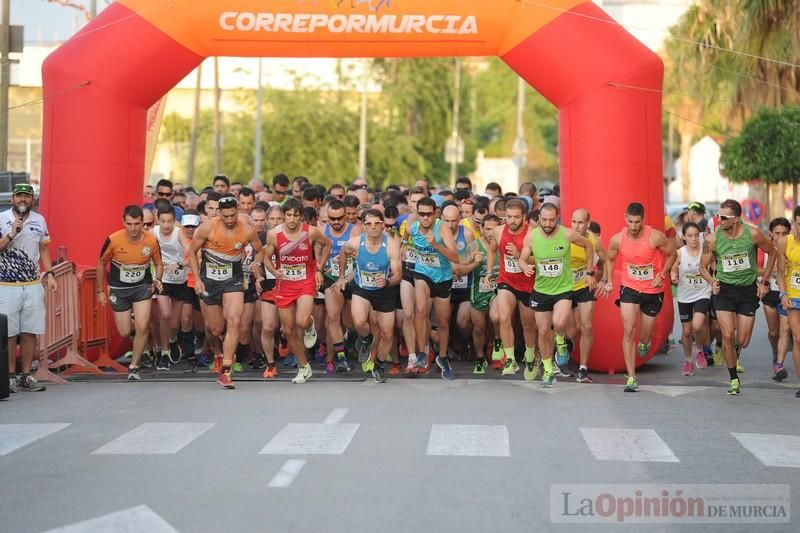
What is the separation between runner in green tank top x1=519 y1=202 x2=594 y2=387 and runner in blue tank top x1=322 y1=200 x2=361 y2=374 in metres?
2.01

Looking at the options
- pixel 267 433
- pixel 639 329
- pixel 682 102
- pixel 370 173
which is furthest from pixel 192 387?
pixel 682 102

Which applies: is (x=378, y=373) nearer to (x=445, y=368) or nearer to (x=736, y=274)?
(x=445, y=368)

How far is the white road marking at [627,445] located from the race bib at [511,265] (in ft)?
12.5

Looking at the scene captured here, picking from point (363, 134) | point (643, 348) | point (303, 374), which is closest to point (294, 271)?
point (303, 374)

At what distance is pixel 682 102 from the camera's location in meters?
76.4

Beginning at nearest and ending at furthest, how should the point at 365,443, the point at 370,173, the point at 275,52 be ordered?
the point at 365,443
the point at 275,52
the point at 370,173

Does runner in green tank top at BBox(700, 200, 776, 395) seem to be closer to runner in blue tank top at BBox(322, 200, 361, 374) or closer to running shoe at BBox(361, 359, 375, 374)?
running shoe at BBox(361, 359, 375, 374)

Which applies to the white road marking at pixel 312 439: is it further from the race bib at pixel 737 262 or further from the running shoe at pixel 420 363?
the race bib at pixel 737 262

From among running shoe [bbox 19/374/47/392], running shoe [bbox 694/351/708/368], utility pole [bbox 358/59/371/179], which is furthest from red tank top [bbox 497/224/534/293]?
utility pole [bbox 358/59/371/179]

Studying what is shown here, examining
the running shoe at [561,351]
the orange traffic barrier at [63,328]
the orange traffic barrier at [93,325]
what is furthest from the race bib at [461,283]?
the orange traffic barrier at [63,328]

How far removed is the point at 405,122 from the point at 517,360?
139 ft

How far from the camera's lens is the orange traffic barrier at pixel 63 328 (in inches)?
568

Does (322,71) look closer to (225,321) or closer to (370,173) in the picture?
(370,173)

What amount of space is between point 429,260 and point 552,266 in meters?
1.42
